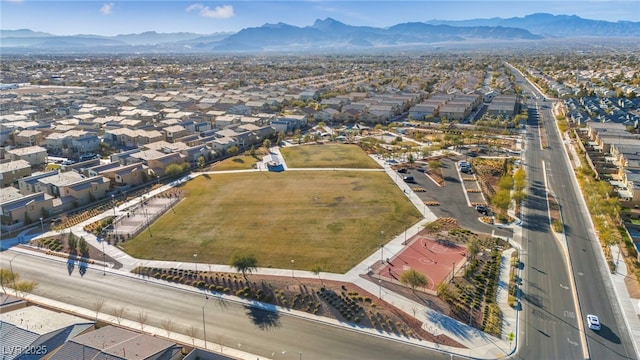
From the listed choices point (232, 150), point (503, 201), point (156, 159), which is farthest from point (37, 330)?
point (232, 150)

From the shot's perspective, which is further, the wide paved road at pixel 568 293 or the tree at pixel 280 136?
the tree at pixel 280 136

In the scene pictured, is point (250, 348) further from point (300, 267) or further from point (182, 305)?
point (300, 267)

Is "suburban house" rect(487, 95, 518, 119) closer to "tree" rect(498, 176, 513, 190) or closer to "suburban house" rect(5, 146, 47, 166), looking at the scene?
"tree" rect(498, 176, 513, 190)

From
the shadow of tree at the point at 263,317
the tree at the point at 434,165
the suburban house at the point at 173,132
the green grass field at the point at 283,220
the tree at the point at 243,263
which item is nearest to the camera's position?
the shadow of tree at the point at 263,317

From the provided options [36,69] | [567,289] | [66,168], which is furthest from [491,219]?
[36,69]

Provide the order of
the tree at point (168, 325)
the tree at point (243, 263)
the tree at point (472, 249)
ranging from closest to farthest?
the tree at point (168, 325)
the tree at point (243, 263)
the tree at point (472, 249)

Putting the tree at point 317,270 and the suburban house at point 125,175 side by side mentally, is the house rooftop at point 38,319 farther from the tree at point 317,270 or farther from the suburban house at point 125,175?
the suburban house at point 125,175

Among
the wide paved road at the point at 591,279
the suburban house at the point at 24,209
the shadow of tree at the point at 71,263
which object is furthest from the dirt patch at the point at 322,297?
the suburban house at the point at 24,209
